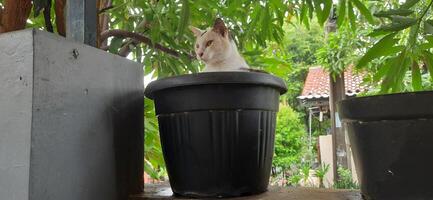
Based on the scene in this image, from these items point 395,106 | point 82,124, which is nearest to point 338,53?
point 395,106

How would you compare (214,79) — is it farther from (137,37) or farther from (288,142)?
(288,142)

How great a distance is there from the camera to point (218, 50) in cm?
88

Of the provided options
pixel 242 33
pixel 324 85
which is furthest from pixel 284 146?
pixel 242 33

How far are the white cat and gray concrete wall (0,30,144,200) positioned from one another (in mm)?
187

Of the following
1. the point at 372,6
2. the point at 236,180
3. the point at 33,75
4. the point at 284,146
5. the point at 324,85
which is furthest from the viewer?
the point at 284,146

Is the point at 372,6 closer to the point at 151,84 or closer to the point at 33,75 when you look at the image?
the point at 151,84

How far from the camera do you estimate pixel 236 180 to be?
27.6 inches

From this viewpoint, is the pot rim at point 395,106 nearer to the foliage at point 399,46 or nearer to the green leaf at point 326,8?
the foliage at point 399,46

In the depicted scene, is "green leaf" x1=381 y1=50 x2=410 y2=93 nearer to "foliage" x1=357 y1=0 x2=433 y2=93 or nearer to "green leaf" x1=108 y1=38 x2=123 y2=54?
"foliage" x1=357 y1=0 x2=433 y2=93

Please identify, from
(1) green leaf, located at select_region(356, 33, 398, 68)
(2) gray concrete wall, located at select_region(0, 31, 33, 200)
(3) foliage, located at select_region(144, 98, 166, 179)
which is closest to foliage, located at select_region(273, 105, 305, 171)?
(3) foliage, located at select_region(144, 98, 166, 179)

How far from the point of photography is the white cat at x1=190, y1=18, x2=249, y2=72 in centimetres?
88

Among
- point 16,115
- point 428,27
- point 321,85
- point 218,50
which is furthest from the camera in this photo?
point 321,85

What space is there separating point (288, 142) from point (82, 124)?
24.3 feet

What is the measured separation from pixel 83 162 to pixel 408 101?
0.48 m
